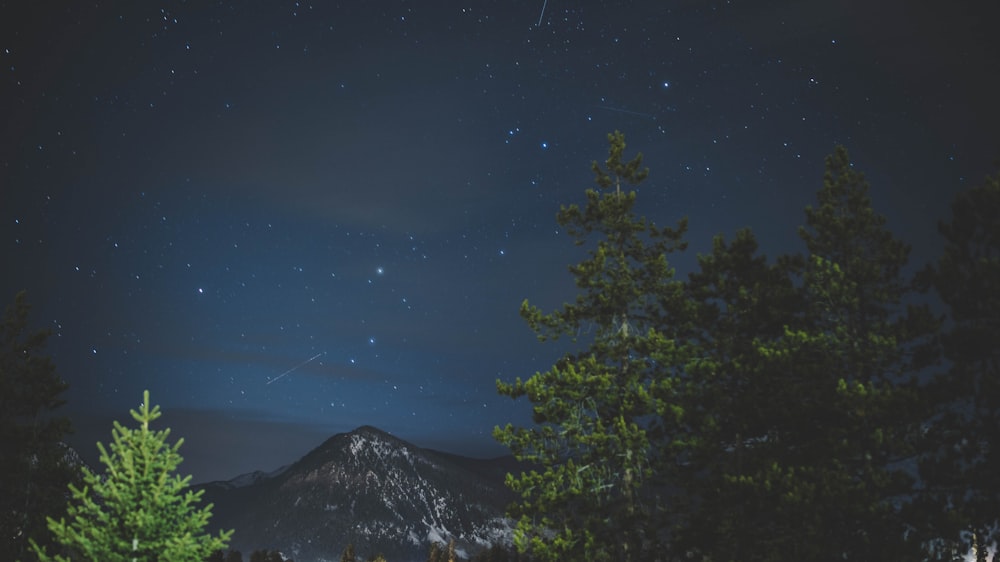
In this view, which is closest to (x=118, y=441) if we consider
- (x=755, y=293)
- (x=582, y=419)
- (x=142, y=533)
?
(x=142, y=533)

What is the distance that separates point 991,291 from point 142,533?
75.7ft

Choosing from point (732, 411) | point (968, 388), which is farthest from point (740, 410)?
point (968, 388)

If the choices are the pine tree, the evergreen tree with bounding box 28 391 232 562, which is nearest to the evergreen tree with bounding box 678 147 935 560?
the pine tree

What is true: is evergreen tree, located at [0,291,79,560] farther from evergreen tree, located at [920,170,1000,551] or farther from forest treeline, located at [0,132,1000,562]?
evergreen tree, located at [920,170,1000,551]

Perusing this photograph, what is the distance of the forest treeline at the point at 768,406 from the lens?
63.7ft

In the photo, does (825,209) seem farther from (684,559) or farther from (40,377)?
Answer: (40,377)

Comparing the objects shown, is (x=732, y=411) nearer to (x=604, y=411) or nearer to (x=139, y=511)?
(x=604, y=411)

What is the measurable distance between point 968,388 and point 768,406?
5616 mm

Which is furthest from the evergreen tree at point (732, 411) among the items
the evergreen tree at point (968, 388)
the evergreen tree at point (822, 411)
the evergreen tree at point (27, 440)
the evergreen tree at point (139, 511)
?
the evergreen tree at point (27, 440)

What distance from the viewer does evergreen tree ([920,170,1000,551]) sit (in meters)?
19.1

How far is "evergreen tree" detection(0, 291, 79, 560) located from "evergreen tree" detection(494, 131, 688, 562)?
64.9 feet

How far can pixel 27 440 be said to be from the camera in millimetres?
29266

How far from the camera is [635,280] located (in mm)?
26266

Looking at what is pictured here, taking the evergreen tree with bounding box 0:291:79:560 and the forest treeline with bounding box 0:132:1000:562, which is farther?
the evergreen tree with bounding box 0:291:79:560
